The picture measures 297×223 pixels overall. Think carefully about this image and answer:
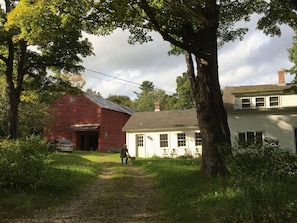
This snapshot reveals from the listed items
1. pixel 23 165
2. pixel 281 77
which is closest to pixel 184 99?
pixel 281 77

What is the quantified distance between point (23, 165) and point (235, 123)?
64.6 ft

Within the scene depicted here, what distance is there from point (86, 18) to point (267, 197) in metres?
9.63

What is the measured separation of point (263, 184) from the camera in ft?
18.6

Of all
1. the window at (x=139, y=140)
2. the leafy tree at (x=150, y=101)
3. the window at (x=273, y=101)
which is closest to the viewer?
the window at (x=273, y=101)

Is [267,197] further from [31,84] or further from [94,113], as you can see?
[94,113]

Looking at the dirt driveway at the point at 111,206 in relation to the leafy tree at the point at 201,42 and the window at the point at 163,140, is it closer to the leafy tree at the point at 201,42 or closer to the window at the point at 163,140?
the leafy tree at the point at 201,42

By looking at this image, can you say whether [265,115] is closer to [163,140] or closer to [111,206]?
[163,140]

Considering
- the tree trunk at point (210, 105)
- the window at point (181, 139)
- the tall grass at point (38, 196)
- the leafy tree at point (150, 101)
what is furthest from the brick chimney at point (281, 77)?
the leafy tree at point (150, 101)

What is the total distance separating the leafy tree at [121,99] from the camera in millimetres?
78537

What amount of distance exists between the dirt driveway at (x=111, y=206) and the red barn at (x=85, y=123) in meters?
29.3

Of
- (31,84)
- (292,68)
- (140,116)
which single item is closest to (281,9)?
(31,84)

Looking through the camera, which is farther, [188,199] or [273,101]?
[273,101]

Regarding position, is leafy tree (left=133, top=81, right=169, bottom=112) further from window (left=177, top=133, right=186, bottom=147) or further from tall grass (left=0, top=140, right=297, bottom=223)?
tall grass (left=0, top=140, right=297, bottom=223)

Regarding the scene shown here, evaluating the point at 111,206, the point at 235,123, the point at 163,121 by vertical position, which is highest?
the point at 163,121
